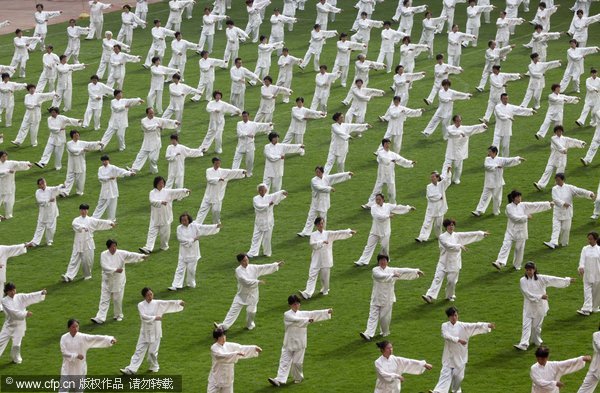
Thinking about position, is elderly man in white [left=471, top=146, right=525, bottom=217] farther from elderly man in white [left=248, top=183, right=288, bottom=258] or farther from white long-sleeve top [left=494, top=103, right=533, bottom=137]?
elderly man in white [left=248, top=183, right=288, bottom=258]

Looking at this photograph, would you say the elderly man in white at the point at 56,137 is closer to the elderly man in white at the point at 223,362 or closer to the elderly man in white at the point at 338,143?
the elderly man in white at the point at 338,143

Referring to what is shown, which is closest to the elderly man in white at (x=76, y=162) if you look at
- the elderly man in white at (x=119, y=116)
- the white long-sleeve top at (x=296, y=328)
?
the elderly man in white at (x=119, y=116)

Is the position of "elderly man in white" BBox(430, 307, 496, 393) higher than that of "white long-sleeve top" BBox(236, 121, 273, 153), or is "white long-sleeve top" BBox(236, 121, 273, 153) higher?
"elderly man in white" BBox(430, 307, 496, 393)

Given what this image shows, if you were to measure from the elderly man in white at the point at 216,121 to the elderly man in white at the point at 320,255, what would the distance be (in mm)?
9631

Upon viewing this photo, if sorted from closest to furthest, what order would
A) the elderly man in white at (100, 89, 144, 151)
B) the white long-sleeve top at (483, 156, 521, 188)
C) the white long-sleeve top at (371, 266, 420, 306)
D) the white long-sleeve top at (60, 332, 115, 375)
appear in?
the white long-sleeve top at (60, 332, 115, 375) < the white long-sleeve top at (371, 266, 420, 306) < the white long-sleeve top at (483, 156, 521, 188) < the elderly man in white at (100, 89, 144, 151)

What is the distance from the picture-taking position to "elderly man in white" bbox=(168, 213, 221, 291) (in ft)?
101

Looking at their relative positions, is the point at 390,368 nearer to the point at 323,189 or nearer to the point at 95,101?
the point at 323,189

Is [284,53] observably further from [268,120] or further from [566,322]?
[566,322]

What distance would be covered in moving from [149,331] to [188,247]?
4.13 meters

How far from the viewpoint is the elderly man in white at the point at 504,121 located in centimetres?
3741

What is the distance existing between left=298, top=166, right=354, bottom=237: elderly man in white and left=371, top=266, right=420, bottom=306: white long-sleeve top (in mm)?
5433

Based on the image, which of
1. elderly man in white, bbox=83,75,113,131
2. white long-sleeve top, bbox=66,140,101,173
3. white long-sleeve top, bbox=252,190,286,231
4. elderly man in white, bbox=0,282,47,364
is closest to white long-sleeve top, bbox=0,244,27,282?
elderly man in white, bbox=0,282,47,364

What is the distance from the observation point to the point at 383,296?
2816cm

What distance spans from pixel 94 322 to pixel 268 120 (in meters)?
13.2
